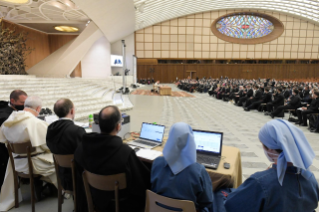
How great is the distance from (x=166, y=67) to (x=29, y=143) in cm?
2781

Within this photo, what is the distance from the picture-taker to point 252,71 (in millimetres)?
29531

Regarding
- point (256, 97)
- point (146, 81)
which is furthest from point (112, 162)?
point (146, 81)

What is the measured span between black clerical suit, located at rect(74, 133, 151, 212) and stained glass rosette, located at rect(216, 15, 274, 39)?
102 ft

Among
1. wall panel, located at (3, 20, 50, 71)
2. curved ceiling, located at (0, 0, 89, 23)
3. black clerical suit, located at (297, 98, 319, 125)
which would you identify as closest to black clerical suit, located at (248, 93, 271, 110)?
black clerical suit, located at (297, 98, 319, 125)

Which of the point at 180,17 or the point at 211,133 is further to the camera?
the point at 180,17

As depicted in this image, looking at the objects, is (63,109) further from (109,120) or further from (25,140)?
(109,120)

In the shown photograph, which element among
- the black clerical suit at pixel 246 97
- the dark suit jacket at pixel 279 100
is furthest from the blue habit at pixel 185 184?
the black clerical suit at pixel 246 97

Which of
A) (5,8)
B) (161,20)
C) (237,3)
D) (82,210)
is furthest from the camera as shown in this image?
(161,20)

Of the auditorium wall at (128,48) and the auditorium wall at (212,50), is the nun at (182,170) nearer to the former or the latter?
the auditorium wall at (128,48)

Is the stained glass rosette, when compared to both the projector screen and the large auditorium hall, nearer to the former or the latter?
the large auditorium hall

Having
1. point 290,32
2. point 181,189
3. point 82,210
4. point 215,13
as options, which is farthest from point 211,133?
point 290,32

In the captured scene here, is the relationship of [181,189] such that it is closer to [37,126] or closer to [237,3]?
[37,126]

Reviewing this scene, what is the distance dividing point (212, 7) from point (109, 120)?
2916 centimetres

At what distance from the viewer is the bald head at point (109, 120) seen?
170cm
